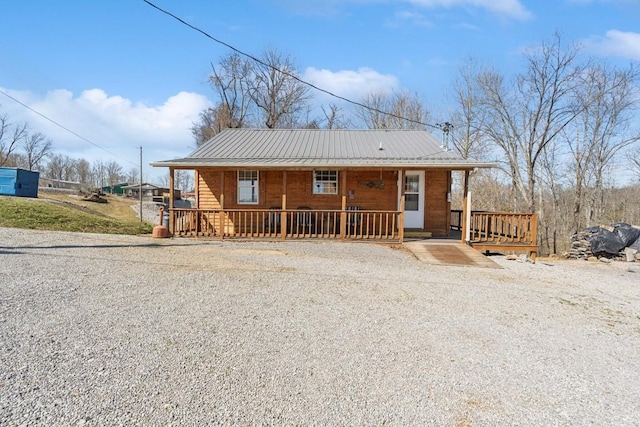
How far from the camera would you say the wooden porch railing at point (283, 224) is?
34.9 ft

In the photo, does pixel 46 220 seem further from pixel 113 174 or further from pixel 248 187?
pixel 113 174

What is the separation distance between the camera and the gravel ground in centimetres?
246

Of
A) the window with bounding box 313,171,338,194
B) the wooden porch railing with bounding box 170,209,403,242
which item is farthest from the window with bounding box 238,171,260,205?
the window with bounding box 313,171,338,194

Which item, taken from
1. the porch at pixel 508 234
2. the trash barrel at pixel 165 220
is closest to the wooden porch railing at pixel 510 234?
the porch at pixel 508 234

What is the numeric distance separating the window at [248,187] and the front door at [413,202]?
200 inches

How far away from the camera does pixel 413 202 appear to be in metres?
11.9

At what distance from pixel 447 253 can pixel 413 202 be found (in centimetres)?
312

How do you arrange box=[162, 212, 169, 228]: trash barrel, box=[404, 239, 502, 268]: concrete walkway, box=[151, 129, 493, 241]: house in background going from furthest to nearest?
box=[162, 212, 169, 228]: trash barrel < box=[151, 129, 493, 241]: house in background < box=[404, 239, 502, 268]: concrete walkway

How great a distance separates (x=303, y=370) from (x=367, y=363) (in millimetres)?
585

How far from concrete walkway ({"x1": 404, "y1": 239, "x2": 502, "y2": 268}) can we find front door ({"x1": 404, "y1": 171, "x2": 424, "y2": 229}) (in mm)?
1110

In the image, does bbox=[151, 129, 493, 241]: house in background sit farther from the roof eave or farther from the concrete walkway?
the concrete walkway

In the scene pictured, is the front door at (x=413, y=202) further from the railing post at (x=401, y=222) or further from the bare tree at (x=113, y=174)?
the bare tree at (x=113, y=174)

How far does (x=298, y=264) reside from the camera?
7598 mm

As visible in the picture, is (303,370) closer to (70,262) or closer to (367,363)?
(367,363)
